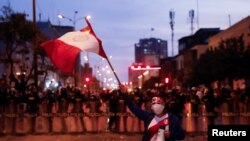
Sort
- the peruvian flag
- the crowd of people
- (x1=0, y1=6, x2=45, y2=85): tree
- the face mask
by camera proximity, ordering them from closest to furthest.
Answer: the face mask → the peruvian flag → the crowd of people → (x1=0, y1=6, x2=45, y2=85): tree

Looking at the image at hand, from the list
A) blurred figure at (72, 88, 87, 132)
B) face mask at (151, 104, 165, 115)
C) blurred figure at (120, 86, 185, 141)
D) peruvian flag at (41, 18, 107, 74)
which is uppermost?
peruvian flag at (41, 18, 107, 74)

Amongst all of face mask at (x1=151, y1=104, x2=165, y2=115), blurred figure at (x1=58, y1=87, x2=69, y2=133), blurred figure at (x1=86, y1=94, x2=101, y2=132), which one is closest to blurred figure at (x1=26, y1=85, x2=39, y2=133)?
blurred figure at (x1=58, y1=87, x2=69, y2=133)

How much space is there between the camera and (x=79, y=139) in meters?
19.0

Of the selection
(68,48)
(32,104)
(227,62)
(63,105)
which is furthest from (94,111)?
(227,62)

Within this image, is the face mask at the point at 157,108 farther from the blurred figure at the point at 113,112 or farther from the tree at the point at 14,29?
the tree at the point at 14,29

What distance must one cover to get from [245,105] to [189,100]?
8.72ft

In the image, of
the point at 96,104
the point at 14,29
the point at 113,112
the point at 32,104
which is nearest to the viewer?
the point at 32,104

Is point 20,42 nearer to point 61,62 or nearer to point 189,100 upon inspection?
point 189,100

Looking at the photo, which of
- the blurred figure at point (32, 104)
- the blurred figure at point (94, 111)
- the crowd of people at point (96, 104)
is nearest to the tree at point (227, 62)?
the crowd of people at point (96, 104)

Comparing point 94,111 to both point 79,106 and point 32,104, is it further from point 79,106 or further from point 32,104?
point 32,104

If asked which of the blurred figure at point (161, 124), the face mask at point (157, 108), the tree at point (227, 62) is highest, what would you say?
the tree at point (227, 62)

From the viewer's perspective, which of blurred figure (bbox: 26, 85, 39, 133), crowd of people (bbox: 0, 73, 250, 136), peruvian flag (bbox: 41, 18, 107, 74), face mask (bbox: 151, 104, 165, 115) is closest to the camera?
face mask (bbox: 151, 104, 165, 115)

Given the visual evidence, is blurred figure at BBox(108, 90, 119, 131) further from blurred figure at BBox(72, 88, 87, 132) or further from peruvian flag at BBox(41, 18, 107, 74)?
peruvian flag at BBox(41, 18, 107, 74)

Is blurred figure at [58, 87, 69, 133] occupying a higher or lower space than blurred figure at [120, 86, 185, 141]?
higher
